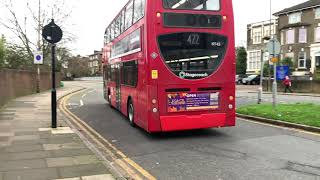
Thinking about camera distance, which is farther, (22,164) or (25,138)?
(25,138)

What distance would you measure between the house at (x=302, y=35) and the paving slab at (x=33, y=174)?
166 ft

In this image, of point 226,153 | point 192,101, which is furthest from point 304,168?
point 192,101

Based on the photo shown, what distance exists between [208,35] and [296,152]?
155 inches

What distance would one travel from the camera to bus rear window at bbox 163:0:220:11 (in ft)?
36.3

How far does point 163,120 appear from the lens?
11.1 m

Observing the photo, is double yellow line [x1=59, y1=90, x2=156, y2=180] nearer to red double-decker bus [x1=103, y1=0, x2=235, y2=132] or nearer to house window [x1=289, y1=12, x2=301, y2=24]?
red double-decker bus [x1=103, y1=0, x2=235, y2=132]

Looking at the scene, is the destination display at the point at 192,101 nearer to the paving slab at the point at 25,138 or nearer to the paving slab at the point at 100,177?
the paving slab at the point at 25,138

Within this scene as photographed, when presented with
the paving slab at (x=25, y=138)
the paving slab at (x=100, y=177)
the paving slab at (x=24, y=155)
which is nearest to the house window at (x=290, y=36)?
the paving slab at (x=25, y=138)

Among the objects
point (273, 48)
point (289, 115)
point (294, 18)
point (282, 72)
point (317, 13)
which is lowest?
point (289, 115)

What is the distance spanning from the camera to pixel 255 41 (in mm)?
72750

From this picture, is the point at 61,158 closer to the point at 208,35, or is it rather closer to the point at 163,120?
the point at 163,120

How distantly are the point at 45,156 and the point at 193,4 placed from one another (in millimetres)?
5465

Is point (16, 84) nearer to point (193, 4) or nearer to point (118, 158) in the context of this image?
point (193, 4)

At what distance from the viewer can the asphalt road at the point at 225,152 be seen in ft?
24.8
